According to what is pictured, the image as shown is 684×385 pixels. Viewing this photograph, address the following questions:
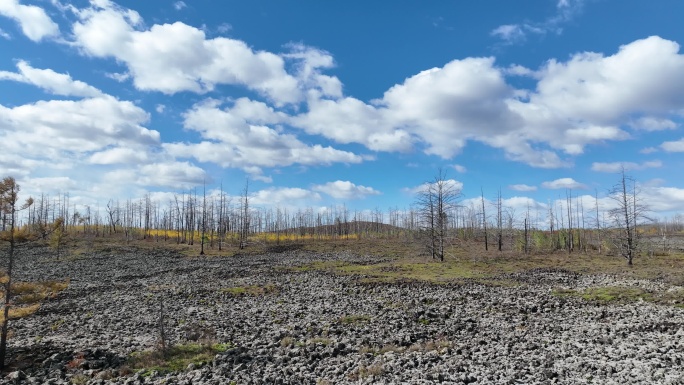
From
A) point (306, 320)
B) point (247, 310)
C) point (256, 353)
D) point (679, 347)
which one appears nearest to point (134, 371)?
point (256, 353)

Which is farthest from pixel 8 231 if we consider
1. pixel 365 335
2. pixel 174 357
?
pixel 365 335

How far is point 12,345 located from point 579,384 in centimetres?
2225

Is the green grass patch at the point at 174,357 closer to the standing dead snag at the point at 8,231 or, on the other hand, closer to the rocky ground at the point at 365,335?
the rocky ground at the point at 365,335

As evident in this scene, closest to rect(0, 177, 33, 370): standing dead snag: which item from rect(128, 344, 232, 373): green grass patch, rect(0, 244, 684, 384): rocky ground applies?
rect(0, 244, 684, 384): rocky ground

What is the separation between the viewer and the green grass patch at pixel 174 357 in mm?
13617

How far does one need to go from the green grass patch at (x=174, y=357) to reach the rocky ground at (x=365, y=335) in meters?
0.39

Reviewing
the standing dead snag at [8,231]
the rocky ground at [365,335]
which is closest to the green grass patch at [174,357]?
the rocky ground at [365,335]

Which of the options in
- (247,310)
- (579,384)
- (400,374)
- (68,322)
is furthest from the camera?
(247,310)

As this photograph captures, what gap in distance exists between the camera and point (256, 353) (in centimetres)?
1460

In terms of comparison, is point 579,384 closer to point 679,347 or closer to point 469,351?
point 469,351

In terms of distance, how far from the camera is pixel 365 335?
1659cm

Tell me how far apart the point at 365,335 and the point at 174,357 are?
7666 millimetres

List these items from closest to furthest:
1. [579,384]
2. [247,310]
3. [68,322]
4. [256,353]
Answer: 1. [579,384]
2. [256,353]
3. [68,322]
4. [247,310]

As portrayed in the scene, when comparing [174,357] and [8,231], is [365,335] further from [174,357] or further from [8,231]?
[8,231]
